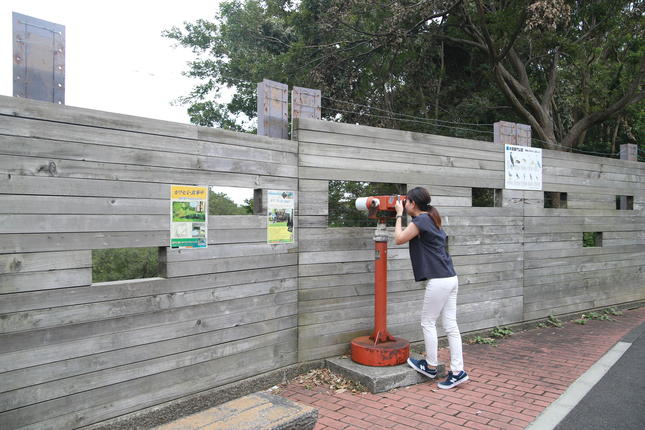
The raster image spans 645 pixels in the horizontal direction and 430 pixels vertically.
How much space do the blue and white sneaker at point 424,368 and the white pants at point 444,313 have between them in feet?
0.43

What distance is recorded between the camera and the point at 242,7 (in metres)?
18.6

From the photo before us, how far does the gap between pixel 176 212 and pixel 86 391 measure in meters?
1.51

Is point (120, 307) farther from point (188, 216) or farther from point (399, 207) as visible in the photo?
point (399, 207)

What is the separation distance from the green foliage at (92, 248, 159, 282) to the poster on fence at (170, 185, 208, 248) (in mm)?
1210

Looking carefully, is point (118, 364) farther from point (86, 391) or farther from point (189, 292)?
point (189, 292)

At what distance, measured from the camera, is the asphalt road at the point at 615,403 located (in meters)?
3.96

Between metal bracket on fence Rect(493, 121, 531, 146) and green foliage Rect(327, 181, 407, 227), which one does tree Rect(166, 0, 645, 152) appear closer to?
metal bracket on fence Rect(493, 121, 531, 146)

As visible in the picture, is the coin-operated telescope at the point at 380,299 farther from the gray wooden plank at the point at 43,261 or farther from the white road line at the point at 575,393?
the gray wooden plank at the point at 43,261

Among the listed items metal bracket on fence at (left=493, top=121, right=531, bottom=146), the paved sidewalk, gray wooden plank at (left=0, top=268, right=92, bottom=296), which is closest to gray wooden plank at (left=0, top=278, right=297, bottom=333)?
gray wooden plank at (left=0, top=268, right=92, bottom=296)

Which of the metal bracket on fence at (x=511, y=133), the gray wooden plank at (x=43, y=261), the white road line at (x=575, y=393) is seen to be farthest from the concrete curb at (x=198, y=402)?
the metal bracket on fence at (x=511, y=133)

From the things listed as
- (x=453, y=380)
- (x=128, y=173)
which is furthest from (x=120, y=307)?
(x=453, y=380)

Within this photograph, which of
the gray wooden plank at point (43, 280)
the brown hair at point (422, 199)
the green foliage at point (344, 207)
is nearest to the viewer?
the gray wooden plank at point (43, 280)

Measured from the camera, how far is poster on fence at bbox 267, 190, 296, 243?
4.85 metres

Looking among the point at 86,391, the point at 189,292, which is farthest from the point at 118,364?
the point at 189,292
